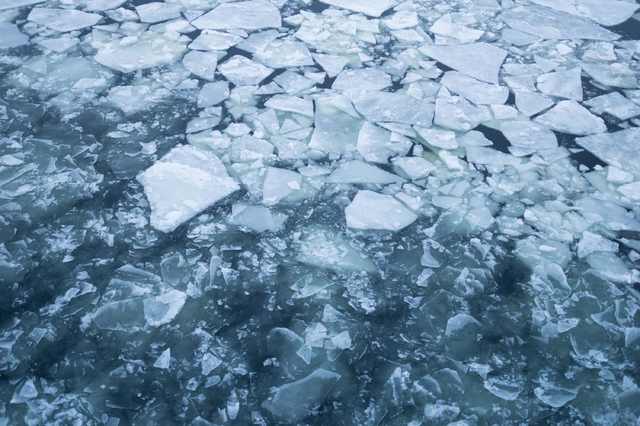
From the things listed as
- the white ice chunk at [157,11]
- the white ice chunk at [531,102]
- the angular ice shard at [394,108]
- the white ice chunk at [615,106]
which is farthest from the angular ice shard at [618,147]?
the white ice chunk at [157,11]

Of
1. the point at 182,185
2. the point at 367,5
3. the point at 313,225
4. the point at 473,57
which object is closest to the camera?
the point at 313,225

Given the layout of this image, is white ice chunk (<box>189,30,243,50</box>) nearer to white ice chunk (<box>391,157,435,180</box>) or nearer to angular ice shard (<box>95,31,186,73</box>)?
angular ice shard (<box>95,31,186,73</box>)

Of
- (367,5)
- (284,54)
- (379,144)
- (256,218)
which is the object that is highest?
(367,5)

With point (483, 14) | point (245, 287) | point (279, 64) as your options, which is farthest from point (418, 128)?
point (483, 14)

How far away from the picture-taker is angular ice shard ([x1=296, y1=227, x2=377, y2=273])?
6.02ft

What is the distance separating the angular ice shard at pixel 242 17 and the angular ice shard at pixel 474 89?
1201mm

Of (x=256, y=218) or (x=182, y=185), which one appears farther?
(x=182, y=185)

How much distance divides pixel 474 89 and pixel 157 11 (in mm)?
2140

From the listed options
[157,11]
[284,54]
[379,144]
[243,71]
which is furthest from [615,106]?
[157,11]

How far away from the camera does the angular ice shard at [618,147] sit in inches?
91.5

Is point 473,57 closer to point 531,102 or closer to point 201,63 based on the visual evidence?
point 531,102

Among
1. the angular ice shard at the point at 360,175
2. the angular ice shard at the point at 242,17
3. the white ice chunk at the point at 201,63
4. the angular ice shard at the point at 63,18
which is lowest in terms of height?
the angular ice shard at the point at 360,175

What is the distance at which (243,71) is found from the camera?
9.12ft

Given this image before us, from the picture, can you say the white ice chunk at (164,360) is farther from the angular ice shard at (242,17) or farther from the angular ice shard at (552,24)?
the angular ice shard at (552,24)
